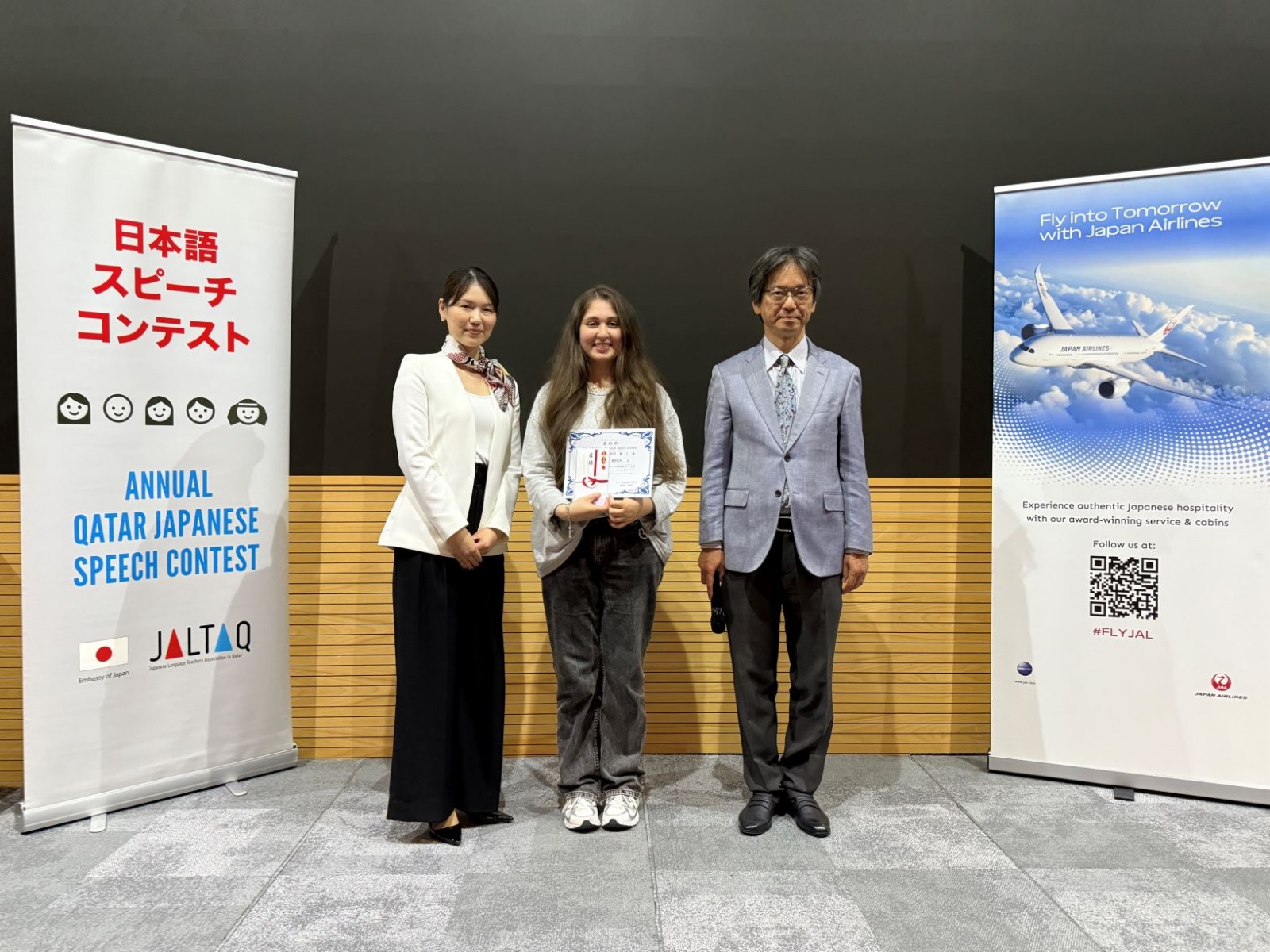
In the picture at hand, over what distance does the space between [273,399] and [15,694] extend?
1.60m

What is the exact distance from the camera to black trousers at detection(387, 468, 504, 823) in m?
2.55

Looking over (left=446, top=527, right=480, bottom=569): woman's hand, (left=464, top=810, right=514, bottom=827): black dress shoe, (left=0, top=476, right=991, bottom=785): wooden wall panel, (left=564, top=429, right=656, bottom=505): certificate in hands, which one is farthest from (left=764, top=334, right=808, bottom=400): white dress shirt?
(left=464, top=810, right=514, bottom=827): black dress shoe

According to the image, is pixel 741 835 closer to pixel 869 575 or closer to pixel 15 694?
pixel 869 575

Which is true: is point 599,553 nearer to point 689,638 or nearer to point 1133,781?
point 689,638

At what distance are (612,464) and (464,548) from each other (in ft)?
1.74

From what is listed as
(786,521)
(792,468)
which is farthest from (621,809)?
(792,468)

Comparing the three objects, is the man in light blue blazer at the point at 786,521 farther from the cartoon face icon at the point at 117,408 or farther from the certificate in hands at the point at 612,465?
the cartoon face icon at the point at 117,408

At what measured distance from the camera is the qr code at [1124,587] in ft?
9.96

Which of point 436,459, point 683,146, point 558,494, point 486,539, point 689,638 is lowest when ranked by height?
point 689,638

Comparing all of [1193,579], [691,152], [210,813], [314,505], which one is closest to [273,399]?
[314,505]

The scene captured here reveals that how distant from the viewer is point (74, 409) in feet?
9.08

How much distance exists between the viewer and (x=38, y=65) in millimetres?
3320

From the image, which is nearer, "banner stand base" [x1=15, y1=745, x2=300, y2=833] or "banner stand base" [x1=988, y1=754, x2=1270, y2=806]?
"banner stand base" [x1=15, y1=745, x2=300, y2=833]

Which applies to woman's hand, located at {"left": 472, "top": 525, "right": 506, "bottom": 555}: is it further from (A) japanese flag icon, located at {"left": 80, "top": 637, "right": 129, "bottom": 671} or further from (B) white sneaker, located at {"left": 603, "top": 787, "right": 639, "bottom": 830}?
(A) japanese flag icon, located at {"left": 80, "top": 637, "right": 129, "bottom": 671}
